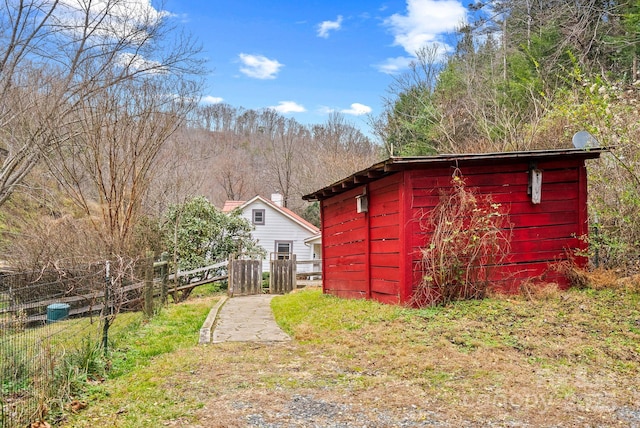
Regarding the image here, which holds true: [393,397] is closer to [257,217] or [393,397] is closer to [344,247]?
[344,247]

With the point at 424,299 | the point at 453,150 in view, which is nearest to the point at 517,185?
the point at 424,299

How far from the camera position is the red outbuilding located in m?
7.45

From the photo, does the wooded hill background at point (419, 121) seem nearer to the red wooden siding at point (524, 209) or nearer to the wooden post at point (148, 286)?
the red wooden siding at point (524, 209)

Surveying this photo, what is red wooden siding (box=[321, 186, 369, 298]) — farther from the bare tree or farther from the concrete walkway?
the bare tree

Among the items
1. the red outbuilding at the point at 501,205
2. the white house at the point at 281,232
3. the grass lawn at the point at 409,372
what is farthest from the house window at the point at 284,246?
the grass lawn at the point at 409,372

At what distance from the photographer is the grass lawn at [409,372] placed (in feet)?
11.9

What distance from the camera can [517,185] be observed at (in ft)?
26.1

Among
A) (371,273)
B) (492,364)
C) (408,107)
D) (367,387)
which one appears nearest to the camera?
(367,387)

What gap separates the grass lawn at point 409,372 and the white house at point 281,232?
Result: 67.2ft

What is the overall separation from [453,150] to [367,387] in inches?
615

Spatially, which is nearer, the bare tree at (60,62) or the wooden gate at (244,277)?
the bare tree at (60,62)

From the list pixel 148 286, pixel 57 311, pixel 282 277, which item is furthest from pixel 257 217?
pixel 57 311

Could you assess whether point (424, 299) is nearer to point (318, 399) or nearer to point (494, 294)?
point (494, 294)

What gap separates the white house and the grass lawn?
67.2ft
